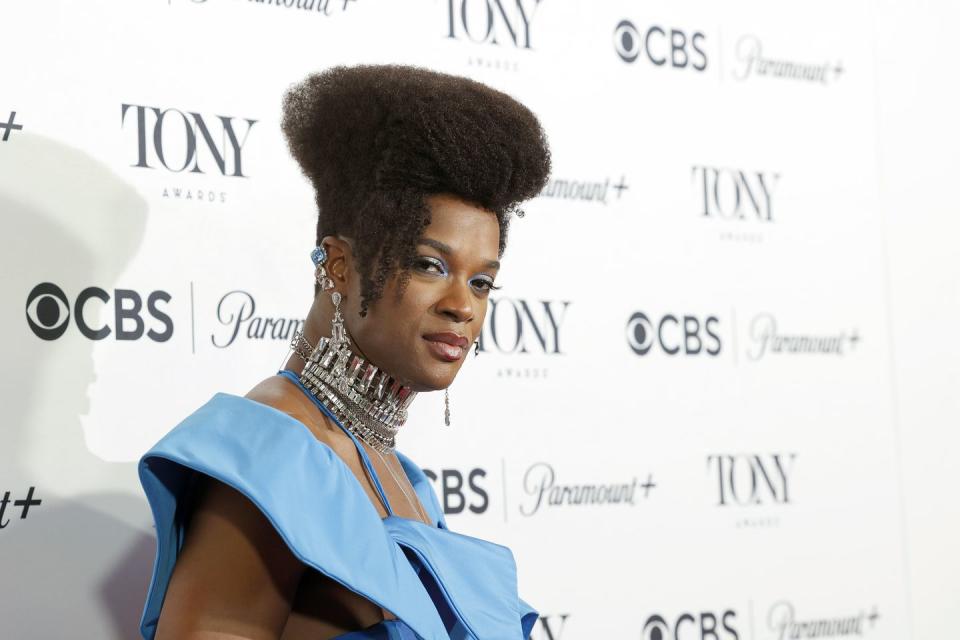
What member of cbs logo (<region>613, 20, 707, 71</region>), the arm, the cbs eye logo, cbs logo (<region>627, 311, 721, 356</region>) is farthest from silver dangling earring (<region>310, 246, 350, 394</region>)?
cbs logo (<region>613, 20, 707, 71</region>)

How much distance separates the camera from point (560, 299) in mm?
2369

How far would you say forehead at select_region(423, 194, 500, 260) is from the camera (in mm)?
1519

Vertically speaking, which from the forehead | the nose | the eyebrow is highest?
the forehead

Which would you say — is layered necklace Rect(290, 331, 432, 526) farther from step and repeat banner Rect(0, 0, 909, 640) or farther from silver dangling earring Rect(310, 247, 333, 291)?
step and repeat banner Rect(0, 0, 909, 640)

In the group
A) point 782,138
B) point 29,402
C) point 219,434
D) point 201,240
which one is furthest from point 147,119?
point 782,138

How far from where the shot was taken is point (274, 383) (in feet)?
4.94

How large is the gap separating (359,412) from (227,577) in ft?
1.15

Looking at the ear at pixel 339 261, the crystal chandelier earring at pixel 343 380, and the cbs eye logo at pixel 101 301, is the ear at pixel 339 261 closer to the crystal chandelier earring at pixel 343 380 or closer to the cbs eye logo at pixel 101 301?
the crystal chandelier earring at pixel 343 380

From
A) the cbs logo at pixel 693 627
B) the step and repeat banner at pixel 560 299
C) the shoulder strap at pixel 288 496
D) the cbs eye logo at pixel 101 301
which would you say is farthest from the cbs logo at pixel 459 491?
the shoulder strap at pixel 288 496

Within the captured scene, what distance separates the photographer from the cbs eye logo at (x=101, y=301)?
72.6 inches

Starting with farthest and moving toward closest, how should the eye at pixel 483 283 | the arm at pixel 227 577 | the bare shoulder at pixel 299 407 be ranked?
the eye at pixel 483 283 → the bare shoulder at pixel 299 407 → the arm at pixel 227 577

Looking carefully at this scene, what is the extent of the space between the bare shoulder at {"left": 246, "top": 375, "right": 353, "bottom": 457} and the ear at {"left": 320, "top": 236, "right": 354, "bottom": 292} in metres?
0.15

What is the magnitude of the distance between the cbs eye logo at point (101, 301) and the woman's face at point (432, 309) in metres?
0.53

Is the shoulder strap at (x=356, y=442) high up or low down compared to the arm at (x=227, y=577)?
up
